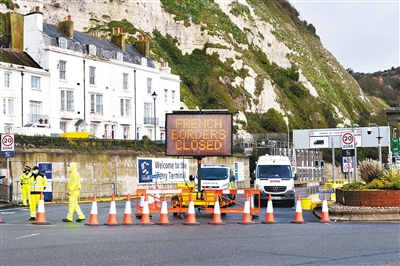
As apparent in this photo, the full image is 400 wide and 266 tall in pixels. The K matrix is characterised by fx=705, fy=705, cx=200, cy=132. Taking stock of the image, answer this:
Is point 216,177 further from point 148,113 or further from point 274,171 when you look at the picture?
point 148,113

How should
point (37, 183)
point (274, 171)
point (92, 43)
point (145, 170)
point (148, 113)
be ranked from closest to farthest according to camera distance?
point (37, 183)
point (274, 171)
point (145, 170)
point (92, 43)
point (148, 113)

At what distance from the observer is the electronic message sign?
2617 centimetres

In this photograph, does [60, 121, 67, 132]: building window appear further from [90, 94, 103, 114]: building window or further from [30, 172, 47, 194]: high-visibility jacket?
[30, 172, 47, 194]: high-visibility jacket

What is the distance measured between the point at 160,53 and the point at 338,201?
6644cm

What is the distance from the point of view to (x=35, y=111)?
57750 millimetres

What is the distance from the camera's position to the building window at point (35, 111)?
187ft

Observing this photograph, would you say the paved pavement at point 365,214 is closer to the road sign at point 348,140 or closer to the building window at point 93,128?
the road sign at point 348,140

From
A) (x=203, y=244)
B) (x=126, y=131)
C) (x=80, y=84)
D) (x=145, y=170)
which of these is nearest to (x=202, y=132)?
(x=203, y=244)

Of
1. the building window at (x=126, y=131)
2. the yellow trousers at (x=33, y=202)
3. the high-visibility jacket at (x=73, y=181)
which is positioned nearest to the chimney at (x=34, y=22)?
the building window at (x=126, y=131)

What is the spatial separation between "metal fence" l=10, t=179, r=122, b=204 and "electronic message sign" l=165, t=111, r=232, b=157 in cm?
1446

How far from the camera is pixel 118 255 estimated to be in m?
13.4

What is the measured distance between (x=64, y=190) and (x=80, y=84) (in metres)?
19.5

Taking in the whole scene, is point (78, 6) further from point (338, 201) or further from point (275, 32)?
point (338, 201)

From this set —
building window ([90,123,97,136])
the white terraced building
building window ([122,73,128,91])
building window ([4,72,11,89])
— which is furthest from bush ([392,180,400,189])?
building window ([122,73,128,91])
